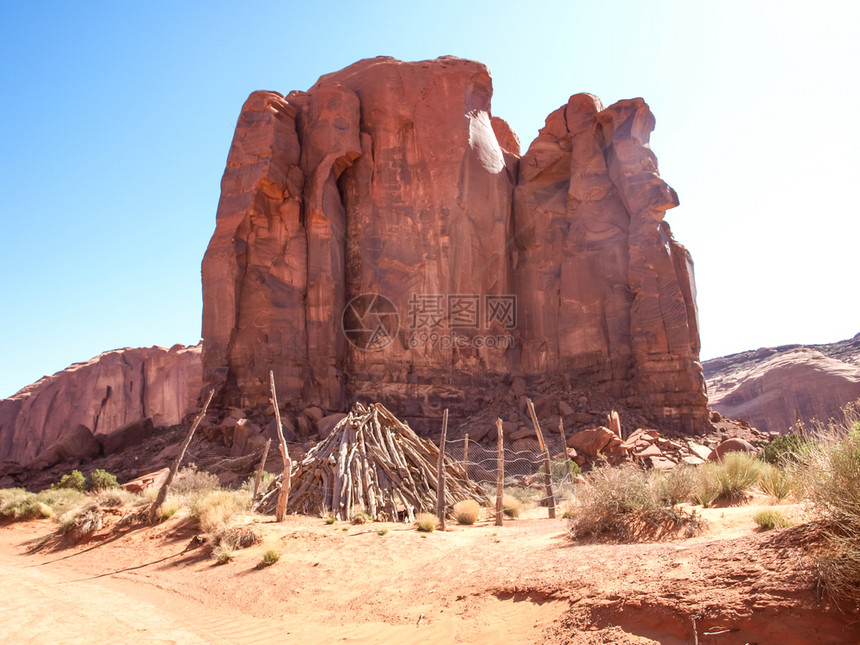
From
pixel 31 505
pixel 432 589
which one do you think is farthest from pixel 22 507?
pixel 432 589

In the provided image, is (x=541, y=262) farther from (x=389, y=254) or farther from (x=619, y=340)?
(x=389, y=254)

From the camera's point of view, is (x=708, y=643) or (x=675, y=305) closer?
(x=708, y=643)

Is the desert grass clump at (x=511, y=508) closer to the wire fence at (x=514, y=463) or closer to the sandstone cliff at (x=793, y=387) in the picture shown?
the wire fence at (x=514, y=463)

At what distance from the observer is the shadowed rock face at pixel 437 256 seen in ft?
82.2

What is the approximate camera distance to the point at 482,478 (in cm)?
1956

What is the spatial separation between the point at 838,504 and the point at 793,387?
3897cm

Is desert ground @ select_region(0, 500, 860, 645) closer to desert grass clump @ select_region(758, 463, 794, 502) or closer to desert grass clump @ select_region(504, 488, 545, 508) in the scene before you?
desert grass clump @ select_region(758, 463, 794, 502)

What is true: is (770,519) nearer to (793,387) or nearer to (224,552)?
(224,552)

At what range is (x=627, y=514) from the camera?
743cm

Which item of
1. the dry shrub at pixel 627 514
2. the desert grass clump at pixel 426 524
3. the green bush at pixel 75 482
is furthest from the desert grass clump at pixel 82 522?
the dry shrub at pixel 627 514

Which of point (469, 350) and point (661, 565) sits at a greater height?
point (469, 350)

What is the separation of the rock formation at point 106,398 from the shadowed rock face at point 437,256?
19.0m

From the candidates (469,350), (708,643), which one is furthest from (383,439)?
(469,350)

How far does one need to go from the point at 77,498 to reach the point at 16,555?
533 cm
